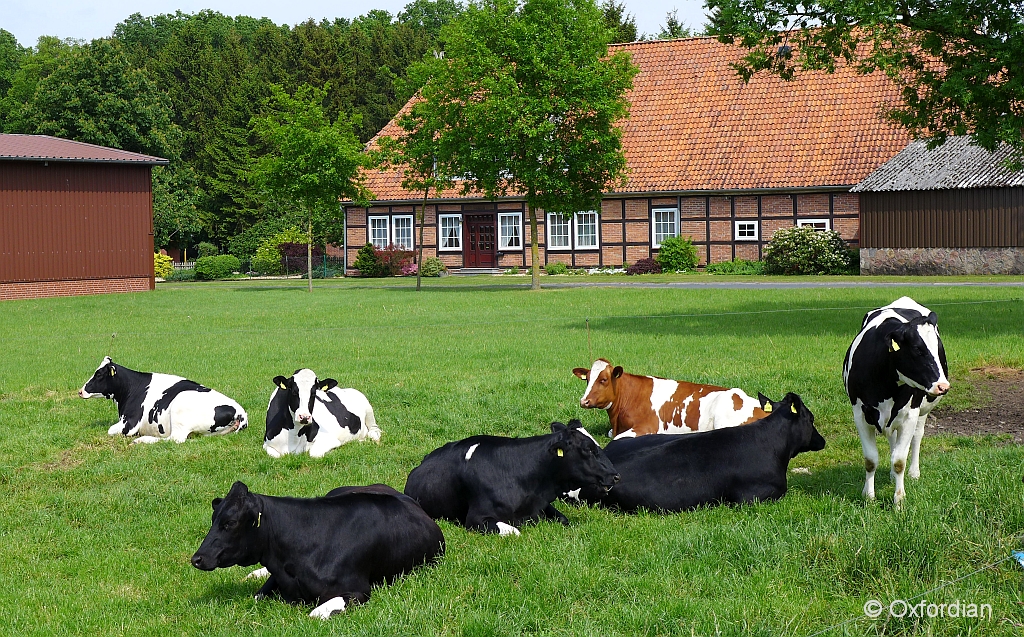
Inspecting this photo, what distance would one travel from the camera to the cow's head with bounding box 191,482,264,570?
598cm

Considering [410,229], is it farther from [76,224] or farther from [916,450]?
[916,450]

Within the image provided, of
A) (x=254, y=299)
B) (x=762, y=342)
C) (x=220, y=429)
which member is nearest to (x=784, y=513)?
(x=220, y=429)

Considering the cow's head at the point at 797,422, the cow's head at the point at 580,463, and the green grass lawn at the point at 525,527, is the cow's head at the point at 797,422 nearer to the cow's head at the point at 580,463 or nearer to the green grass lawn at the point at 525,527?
the green grass lawn at the point at 525,527

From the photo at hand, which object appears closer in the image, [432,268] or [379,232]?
[432,268]

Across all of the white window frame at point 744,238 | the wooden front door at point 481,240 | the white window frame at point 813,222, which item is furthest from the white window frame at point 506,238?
the white window frame at point 813,222

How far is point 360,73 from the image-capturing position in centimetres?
7606

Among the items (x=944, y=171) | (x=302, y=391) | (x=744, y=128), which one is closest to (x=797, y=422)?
(x=302, y=391)

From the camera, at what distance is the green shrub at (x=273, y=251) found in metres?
55.4

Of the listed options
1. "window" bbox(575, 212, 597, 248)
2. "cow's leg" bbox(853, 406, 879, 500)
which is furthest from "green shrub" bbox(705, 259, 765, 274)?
"cow's leg" bbox(853, 406, 879, 500)

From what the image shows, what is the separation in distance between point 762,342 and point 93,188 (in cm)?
2933

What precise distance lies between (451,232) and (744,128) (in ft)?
44.6

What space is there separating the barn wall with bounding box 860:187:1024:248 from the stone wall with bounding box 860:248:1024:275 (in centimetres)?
19

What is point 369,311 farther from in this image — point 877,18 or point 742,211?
point 742,211

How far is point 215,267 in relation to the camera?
5322 centimetres
